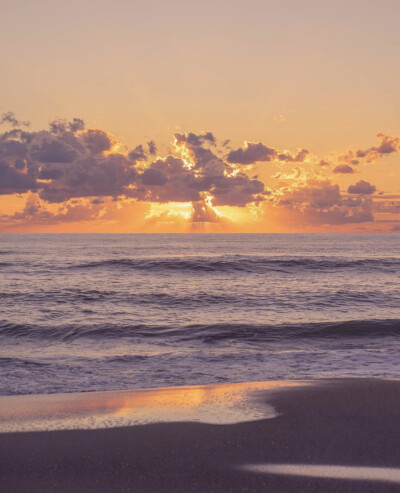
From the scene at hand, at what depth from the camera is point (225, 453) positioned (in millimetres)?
4855

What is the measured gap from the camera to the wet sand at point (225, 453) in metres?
4.24

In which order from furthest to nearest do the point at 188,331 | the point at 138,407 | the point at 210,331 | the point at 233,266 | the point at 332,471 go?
Answer: 1. the point at 233,266
2. the point at 188,331
3. the point at 210,331
4. the point at 138,407
5. the point at 332,471

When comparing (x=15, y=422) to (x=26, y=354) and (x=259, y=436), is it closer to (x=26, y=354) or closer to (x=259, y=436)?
(x=259, y=436)

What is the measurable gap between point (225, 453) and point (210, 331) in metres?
9.95

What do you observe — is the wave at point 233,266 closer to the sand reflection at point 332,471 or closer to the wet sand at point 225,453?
the wet sand at point 225,453

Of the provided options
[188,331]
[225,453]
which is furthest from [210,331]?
[225,453]

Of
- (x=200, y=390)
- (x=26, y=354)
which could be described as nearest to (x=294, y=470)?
(x=200, y=390)

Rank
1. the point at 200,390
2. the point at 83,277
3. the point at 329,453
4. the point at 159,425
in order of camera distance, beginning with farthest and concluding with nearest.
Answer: the point at 83,277
the point at 200,390
the point at 159,425
the point at 329,453

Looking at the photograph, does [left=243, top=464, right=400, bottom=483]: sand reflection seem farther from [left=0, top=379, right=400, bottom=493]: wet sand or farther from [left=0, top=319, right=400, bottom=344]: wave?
[left=0, top=319, right=400, bottom=344]: wave

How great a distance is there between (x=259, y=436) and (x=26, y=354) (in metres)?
8.17

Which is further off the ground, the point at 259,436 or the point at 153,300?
the point at 259,436

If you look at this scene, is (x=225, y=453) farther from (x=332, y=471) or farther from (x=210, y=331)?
(x=210, y=331)

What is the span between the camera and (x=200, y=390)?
750 cm

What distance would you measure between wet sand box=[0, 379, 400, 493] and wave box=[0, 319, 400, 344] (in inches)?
301
